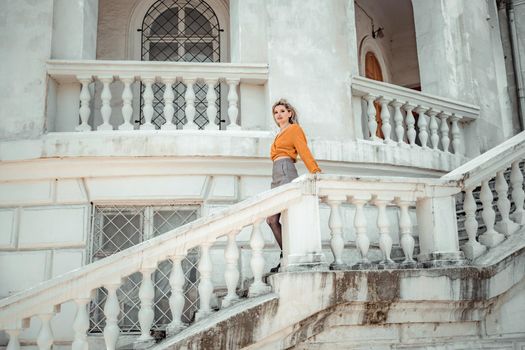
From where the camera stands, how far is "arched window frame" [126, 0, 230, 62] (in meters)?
10.3

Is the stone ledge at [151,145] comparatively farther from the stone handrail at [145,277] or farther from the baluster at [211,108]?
the stone handrail at [145,277]

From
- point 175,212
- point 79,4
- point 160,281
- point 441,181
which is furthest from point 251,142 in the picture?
point 79,4

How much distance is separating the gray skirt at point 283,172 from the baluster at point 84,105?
2856 millimetres

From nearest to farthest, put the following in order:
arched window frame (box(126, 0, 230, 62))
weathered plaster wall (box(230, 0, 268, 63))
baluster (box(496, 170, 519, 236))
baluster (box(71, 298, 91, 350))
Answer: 1. baluster (box(71, 298, 91, 350))
2. baluster (box(496, 170, 519, 236))
3. weathered plaster wall (box(230, 0, 268, 63))
4. arched window frame (box(126, 0, 230, 62))

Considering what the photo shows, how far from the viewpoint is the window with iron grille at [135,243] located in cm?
731

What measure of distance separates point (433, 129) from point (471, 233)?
320 centimetres

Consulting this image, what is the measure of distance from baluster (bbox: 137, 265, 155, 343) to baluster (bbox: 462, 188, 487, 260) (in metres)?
3.10

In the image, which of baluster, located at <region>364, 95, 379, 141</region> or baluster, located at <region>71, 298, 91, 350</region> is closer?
baluster, located at <region>71, 298, 91, 350</region>

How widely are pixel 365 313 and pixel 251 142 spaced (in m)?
2.94

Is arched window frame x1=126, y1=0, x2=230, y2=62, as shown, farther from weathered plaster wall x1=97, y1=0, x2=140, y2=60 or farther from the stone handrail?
the stone handrail

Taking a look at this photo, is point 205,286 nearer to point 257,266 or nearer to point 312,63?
point 257,266

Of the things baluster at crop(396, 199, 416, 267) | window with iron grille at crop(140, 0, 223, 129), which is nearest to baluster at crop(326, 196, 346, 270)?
baluster at crop(396, 199, 416, 267)

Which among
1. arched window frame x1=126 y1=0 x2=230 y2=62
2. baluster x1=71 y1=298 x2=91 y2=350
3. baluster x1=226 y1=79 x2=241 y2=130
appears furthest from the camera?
arched window frame x1=126 y1=0 x2=230 y2=62

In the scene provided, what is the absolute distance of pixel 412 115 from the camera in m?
8.93
